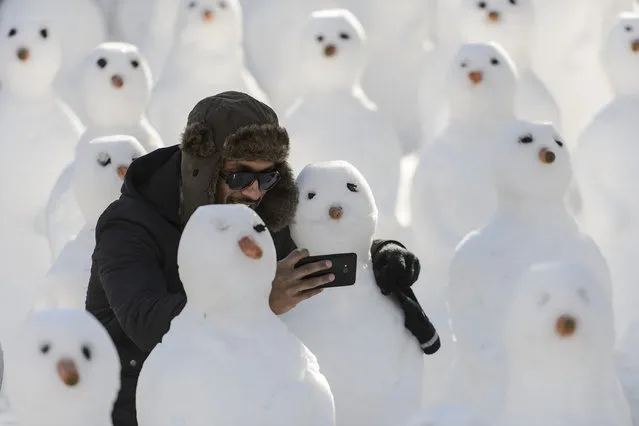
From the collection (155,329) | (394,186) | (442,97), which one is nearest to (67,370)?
(155,329)

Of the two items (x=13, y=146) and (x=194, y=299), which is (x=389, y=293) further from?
(x=13, y=146)

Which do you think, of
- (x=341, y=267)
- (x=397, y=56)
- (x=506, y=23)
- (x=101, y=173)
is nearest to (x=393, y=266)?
(x=341, y=267)

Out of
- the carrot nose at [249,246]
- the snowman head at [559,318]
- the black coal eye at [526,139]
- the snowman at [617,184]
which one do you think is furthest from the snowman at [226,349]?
the snowman at [617,184]

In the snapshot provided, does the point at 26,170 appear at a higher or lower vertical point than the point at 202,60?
lower

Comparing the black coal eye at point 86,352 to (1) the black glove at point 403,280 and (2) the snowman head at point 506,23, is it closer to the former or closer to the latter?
(1) the black glove at point 403,280

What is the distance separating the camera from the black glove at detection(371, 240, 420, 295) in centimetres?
691

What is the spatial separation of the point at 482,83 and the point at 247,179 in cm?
361

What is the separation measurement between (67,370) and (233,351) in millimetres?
473

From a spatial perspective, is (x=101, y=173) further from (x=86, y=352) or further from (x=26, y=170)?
(x=86, y=352)

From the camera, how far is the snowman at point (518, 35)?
1087cm

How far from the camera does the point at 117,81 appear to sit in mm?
10078

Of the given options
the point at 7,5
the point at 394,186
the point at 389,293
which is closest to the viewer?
the point at 389,293

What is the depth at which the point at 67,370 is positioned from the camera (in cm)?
594

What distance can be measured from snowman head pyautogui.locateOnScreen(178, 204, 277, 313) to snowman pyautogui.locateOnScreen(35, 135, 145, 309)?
2649 millimetres
